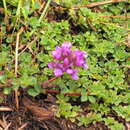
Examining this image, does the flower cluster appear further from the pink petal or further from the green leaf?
the green leaf

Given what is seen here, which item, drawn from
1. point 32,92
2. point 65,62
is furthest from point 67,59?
point 32,92

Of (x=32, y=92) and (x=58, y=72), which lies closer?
(x=58, y=72)

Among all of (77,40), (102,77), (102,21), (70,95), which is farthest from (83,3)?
(70,95)

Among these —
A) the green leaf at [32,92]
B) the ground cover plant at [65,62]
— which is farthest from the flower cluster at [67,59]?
the green leaf at [32,92]

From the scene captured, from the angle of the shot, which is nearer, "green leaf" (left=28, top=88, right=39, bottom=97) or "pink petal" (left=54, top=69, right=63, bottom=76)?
"pink petal" (left=54, top=69, right=63, bottom=76)

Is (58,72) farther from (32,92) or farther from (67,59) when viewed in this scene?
(32,92)

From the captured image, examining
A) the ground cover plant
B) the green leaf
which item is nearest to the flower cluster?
the ground cover plant

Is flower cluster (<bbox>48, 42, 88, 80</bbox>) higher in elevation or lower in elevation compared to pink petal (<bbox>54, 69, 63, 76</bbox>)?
higher

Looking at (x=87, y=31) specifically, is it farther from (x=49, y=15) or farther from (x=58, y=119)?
(x=58, y=119)
